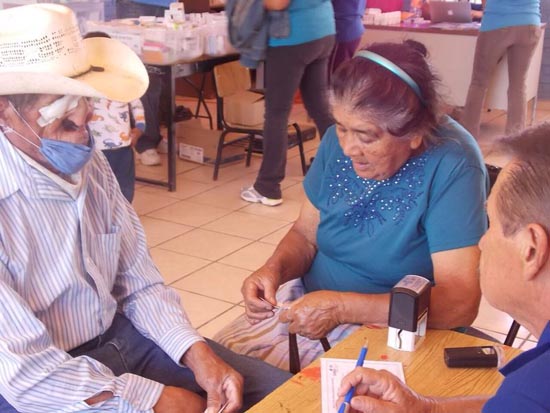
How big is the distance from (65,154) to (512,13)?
4.69 m

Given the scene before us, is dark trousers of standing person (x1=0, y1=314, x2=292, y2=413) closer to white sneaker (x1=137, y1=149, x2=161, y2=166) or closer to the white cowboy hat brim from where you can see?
the white cowboy hat brim

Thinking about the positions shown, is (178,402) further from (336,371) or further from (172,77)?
(172,77)

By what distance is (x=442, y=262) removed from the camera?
2.01 m

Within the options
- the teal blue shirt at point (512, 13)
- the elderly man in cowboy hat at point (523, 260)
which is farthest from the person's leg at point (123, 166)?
the teal blue shirt at point (512, 13)

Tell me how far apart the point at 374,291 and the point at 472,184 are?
0.41 m

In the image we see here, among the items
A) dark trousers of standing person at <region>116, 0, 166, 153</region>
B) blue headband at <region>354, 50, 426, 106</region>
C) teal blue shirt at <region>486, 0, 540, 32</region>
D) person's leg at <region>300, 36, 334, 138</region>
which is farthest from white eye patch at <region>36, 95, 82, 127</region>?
teal blue shirt at <region>486, 0, 540, 32</region>

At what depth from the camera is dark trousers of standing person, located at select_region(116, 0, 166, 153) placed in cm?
531

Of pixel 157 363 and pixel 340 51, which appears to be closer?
pixel 157 363

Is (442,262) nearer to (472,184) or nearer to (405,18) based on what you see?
(472,184)

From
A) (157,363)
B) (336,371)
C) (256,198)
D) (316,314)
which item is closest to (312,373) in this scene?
(336,371)

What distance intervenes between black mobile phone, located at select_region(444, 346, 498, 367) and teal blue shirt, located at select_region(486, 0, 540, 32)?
14.8 ft

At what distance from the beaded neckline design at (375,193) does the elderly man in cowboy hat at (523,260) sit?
30.2 inches

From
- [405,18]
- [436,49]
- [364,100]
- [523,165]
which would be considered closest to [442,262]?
[364,100]

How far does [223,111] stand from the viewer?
554cm
